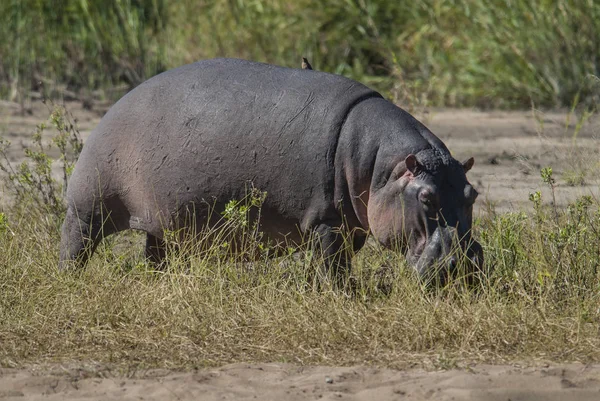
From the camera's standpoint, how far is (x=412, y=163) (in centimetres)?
442

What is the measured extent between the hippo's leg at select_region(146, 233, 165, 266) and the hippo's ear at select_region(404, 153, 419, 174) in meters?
1.38

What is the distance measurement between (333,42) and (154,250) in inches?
240

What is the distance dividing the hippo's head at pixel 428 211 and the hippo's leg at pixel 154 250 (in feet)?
3.81

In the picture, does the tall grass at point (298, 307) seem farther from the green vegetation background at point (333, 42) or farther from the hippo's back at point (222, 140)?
the green vegetation background at point (333, 42)

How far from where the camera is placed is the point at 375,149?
458cm

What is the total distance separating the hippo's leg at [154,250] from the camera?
527 centimetres

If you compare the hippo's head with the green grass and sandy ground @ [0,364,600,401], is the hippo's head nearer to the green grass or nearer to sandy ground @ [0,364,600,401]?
the green grass

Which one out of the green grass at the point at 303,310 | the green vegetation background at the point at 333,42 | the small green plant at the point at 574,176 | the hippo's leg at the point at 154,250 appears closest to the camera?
the green grass at the point at 303,310

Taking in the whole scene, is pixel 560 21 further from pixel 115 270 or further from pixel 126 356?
pixel 126 356

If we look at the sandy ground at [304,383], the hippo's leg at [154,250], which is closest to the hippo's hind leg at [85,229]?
the hippo's leg at [154,250]

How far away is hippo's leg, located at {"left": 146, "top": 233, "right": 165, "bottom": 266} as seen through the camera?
207 inches

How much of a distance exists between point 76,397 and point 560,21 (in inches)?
287

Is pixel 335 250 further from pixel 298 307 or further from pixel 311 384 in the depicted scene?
pixel 311 384

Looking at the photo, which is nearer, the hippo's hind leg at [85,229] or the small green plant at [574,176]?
the hippo's hind leg at [85,229]
